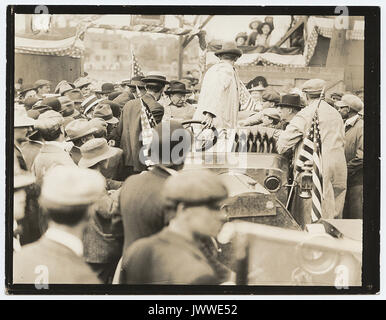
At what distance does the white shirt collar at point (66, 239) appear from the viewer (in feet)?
15.4

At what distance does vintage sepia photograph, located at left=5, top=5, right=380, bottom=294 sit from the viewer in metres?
4.70

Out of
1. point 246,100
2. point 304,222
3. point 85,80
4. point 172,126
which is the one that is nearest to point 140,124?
point 172,126

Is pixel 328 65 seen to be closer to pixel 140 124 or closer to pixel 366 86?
pixel 366 86

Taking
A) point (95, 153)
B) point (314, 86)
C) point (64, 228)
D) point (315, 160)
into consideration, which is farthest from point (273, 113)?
point (64, 228)

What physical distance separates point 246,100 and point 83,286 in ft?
6.31

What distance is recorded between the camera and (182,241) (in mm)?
4582

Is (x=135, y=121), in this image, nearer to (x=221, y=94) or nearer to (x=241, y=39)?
(x=221, y=94)

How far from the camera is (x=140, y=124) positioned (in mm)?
4762

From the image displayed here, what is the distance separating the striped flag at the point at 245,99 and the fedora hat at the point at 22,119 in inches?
64.6

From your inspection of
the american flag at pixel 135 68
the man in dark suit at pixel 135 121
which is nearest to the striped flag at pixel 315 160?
the man in dark suit at pixel 135 121

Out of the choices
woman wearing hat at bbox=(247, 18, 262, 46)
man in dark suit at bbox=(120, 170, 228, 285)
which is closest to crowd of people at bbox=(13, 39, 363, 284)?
man in dark suit at bbox=(120, 170, 228, 285)

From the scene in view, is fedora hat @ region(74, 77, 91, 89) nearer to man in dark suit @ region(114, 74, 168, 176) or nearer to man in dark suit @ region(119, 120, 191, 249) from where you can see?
man in dark suit @ region(114, 74, 168, 176)

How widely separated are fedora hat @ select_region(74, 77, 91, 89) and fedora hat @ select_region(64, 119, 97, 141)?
0.28m
